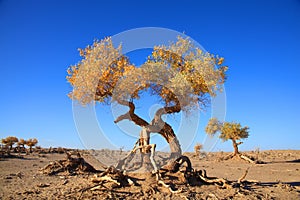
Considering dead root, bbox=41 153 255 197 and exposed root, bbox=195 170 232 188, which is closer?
dead root, bbox=41 153 255 197

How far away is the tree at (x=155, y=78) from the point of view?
38.3 feet

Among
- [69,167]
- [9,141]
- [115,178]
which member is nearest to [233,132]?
[69,167]

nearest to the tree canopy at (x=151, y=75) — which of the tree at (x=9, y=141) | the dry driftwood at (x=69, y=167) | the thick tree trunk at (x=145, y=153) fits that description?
the thick tree trunk at (x=145, y=153)

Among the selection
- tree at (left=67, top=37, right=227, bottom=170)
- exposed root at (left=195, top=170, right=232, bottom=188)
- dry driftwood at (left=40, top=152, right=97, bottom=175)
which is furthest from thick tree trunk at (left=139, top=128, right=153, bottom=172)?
dry driftwood at (left=40, top=152, right=97, bottom=175)

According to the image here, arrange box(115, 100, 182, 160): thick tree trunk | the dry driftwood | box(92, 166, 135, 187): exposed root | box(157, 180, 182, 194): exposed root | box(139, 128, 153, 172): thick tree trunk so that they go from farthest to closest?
the dry driftwood
box(115, 100, 182, 160): thick tree trunk
box(139, 128, 153, 172): thick tree trunk
box(92, 166, 135, 187): exposed root
box(157, 180, 182, 194): exposed root

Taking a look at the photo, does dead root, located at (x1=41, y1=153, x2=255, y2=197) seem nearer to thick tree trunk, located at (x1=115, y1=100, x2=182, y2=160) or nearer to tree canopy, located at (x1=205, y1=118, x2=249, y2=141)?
thick tree trunk, located at (x1=115, y1=100, x2=182, y2=160)

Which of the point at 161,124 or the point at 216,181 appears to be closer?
the point at 216,181

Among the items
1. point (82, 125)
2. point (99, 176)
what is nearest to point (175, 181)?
point (99, 176)

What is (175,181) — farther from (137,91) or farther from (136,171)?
(137,91)

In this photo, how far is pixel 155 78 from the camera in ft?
38.3

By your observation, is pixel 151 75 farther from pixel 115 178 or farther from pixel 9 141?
pixel 9 141

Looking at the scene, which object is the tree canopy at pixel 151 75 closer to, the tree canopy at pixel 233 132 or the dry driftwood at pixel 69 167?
the dry driftwood at pixel 69 167

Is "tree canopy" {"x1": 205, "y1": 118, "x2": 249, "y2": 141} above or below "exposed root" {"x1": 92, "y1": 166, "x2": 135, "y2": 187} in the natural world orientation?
above

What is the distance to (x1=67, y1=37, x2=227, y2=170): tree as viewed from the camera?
11.7 metres
